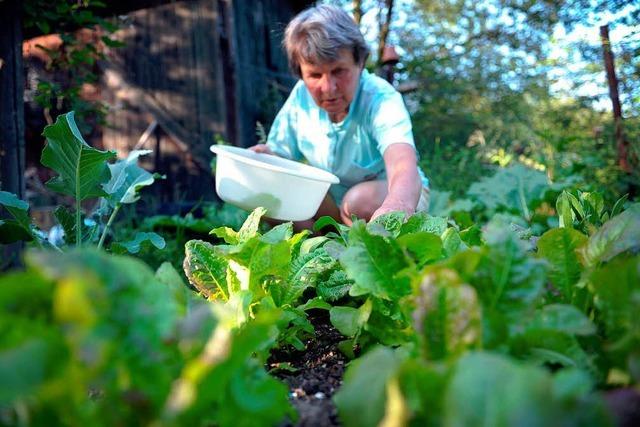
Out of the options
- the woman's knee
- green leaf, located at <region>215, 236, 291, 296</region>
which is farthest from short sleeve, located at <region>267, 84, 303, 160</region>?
green leaf, located at <region>215, 236, 291, 296</region>

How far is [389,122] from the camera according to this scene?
258 cm

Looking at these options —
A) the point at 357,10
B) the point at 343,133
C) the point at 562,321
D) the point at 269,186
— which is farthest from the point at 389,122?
the point at 357,10

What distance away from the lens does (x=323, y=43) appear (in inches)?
97.7

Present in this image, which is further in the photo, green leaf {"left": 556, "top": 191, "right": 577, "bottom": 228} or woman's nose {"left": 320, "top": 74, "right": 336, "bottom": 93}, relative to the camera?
woman's nose {"left": 320, "top": 74, "right": 336, "bottom": 93}

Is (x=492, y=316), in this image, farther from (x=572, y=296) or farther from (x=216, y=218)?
(x=216, y=218)

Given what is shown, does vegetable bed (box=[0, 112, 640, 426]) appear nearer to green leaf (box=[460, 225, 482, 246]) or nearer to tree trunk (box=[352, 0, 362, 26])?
green leaf (box=[460, 225, 482, 246])

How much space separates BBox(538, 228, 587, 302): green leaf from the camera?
0.87 metres

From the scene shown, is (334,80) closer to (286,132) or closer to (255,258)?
(286,132)

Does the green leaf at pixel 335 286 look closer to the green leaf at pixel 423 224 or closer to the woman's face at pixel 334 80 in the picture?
the green leaf at pixel 423 224

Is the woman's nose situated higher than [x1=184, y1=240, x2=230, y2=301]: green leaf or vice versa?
the woman's nose

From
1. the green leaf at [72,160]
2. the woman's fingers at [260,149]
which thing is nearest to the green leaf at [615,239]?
the green leaf at [72,160]

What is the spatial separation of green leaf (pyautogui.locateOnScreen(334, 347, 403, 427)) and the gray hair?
2088mm

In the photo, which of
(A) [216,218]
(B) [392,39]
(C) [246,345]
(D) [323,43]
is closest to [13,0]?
(D) [323,43]

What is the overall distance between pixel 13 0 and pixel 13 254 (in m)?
1.03
